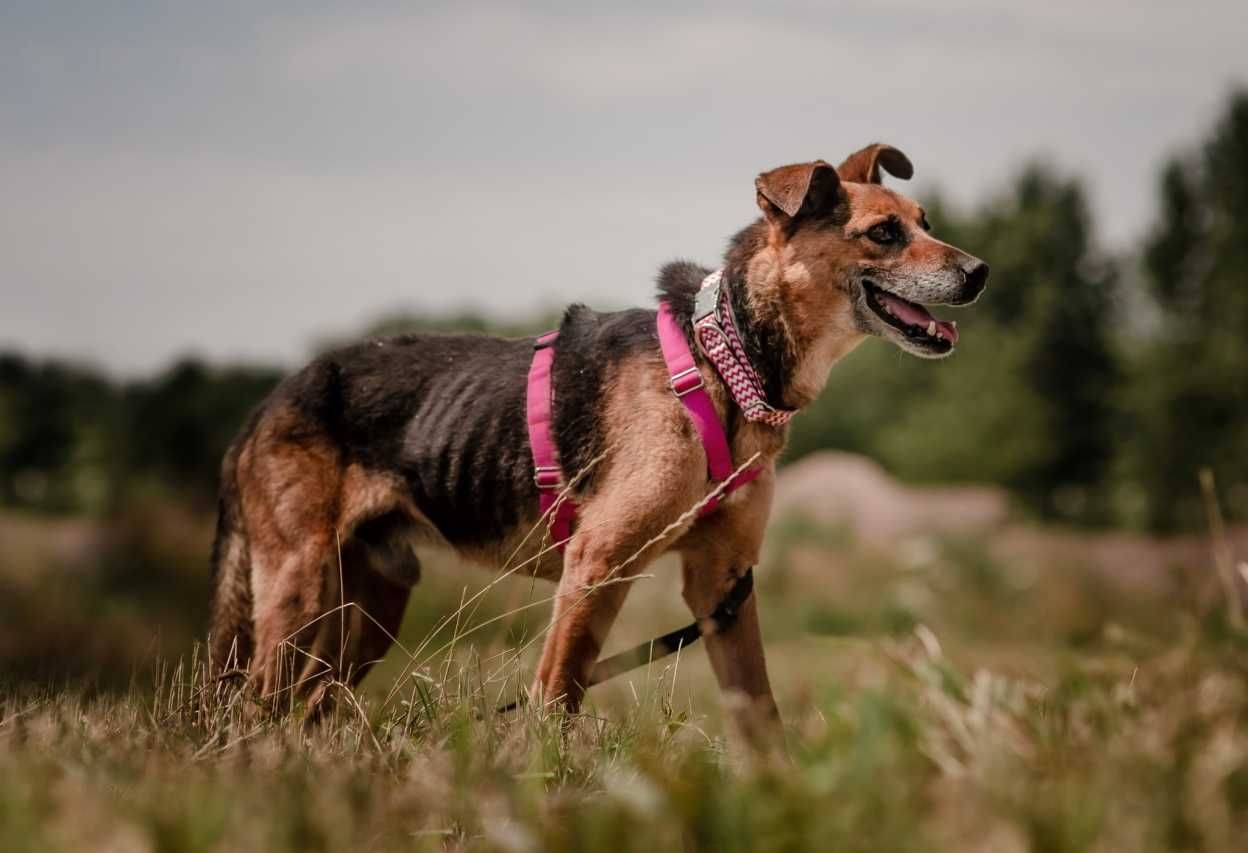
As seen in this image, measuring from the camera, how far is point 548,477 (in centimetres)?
495

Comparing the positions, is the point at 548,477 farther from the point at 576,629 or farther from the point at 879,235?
the point at 879,235

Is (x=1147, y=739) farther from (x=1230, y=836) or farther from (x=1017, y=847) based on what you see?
(x=1017, y=847)

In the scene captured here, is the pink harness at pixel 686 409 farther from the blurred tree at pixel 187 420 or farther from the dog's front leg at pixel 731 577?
the blurred tree at pixel 187 420

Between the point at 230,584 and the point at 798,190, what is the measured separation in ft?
10.4

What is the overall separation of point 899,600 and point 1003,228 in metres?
28.7

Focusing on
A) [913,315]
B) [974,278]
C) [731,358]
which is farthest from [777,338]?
[974,278]

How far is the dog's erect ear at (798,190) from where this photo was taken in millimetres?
4883

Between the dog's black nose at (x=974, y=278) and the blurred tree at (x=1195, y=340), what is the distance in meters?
28.0

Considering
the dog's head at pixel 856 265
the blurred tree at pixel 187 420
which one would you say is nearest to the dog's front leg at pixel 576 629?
the dog's head at pixel 856 265

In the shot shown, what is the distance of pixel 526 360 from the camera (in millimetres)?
5348

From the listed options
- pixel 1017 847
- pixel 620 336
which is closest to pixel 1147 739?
pixel 1017 847

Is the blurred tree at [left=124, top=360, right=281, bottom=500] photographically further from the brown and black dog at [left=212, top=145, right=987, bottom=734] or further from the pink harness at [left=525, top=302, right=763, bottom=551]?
the pink harness at [left=525, top=302, right=763, bottom=551]

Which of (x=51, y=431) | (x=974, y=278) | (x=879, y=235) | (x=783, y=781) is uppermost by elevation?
(x=879, y=235)

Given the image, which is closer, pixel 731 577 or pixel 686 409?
pixel 686 409
